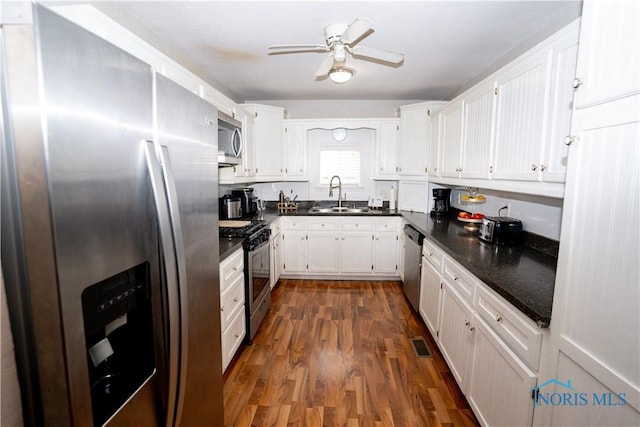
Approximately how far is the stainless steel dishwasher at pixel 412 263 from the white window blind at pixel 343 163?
1317 millimetres

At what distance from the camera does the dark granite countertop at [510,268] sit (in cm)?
130

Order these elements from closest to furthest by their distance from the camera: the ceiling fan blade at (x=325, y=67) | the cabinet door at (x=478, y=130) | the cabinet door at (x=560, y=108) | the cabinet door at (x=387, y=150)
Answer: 1. the cabinet door at (x=560, y=108)
2. the ceiling fan blade at (x=325, y=67)
3. the cabinet door at (x=478, y=130)
4. the cabinet door at (x=387, y=150)

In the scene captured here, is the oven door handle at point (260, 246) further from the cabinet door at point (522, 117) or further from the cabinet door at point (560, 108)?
the cabinet door at point (560, 108)

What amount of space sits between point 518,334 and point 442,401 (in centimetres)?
93

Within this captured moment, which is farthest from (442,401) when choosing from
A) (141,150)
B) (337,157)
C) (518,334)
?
(337,157)

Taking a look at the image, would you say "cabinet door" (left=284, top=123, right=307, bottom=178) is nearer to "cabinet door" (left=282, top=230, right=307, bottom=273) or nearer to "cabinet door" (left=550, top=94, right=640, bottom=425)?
"cabinet door" (left=282, top=230, right=307, bottom=273)

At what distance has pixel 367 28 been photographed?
1690 millimetres

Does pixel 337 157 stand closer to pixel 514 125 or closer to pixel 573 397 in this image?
pixel 514 125

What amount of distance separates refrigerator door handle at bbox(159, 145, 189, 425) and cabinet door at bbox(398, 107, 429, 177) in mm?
3457

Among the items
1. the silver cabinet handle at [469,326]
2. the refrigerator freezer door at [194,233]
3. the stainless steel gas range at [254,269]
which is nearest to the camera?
the refrigerator freezer door at [194,233]

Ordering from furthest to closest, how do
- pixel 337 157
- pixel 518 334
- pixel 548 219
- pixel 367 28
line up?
pixel 337 157
pixel 548 219
pixel 367 28
pixel 518 334

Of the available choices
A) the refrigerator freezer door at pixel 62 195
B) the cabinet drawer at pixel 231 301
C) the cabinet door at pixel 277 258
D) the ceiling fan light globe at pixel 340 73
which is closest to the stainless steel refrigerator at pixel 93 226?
the refrigerator freezer door at pixel 62 195

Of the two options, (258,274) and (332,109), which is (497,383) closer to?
(258,274)

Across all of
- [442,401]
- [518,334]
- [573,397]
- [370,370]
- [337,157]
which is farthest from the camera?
[337,157]
